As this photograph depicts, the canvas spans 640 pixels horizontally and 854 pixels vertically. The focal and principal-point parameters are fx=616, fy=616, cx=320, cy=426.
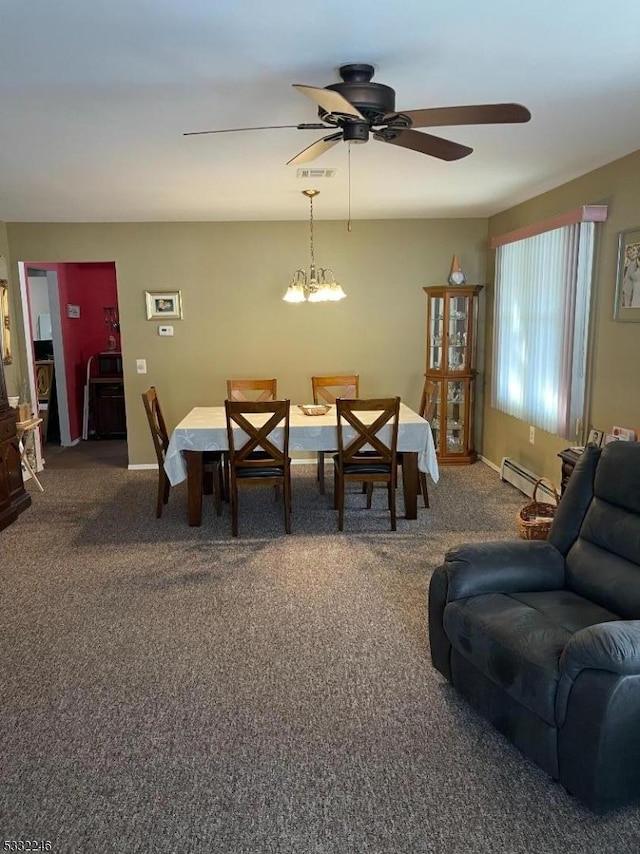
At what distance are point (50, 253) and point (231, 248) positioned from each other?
175 centimetres

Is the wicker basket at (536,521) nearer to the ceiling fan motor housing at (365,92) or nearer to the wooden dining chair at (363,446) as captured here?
the wooden dining chair at (363,446)

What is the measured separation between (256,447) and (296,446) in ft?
1.00

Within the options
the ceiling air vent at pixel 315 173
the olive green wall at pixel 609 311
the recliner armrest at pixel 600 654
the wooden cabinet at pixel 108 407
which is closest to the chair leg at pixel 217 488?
the ceiling air vent at pixel 315 173

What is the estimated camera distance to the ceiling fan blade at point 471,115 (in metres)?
2.18

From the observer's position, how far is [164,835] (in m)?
1.87

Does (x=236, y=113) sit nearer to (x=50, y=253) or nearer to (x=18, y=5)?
(x=18, y=5)

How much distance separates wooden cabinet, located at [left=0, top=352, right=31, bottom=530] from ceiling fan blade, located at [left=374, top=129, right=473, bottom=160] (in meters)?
3.61

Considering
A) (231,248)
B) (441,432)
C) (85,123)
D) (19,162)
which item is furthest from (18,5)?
(441,432)

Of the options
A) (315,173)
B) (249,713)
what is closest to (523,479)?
(315,173)

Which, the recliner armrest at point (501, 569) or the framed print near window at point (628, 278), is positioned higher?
the framed print near window at point (628, 278)

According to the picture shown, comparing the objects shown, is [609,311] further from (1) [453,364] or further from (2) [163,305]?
(2) [163,305]

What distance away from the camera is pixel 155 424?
4730mm

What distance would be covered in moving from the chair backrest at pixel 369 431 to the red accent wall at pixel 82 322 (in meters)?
4.53

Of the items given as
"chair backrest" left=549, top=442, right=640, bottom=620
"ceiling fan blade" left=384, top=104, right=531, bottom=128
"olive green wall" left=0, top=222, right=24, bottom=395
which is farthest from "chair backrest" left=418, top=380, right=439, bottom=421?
"olive green wall" left=0, top=222, right=24, bottom=395
